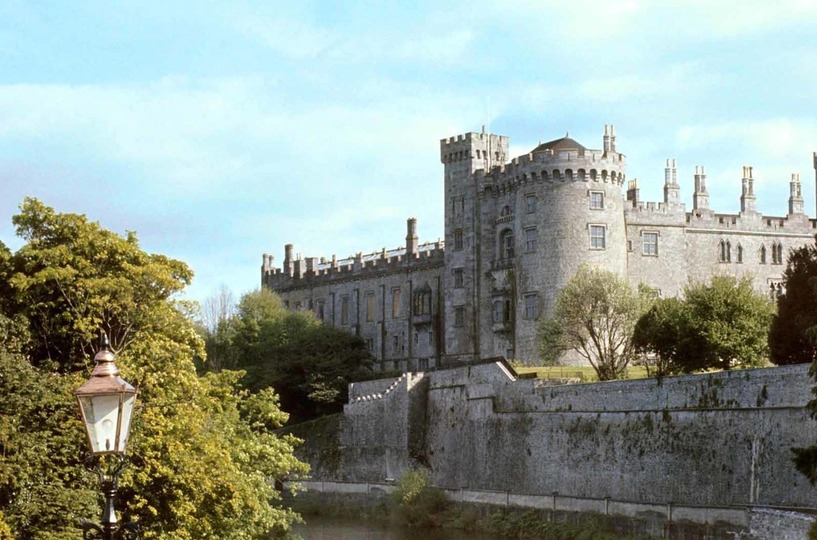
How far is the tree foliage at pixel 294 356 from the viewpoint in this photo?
2859 inches

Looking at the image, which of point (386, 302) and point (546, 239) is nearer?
point (546, 239)

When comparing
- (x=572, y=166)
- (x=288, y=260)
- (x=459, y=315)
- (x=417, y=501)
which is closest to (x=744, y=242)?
(x=572, y=166)

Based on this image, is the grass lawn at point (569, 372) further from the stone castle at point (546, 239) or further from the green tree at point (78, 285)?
the green tree at point (78, 285)

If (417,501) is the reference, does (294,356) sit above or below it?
above

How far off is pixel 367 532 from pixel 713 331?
540 inches

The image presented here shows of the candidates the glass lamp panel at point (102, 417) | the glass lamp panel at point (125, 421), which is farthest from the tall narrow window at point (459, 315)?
the glass lamp panel at point (102, 417)

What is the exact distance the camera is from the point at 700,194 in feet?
227

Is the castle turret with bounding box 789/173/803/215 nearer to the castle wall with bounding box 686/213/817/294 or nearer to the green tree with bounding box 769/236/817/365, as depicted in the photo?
the castle wall with bounding box 686/213/817/294

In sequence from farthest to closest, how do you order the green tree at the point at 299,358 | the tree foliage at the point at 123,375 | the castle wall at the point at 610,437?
the green tree at the point at 299,358 → the castle wall at the point at 610,437 → the tree foliage at the point at 123,375

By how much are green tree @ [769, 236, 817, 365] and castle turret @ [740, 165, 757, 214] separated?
26611 mm

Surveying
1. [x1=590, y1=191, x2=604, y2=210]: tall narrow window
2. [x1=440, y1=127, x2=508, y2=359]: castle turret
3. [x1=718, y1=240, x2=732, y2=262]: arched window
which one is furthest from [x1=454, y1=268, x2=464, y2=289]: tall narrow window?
[x1=718, y1=240, x2=732, y2=262]: arched window

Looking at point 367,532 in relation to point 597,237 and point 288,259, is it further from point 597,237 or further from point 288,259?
point 288,259

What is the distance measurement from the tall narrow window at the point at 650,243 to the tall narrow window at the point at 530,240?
505 cm

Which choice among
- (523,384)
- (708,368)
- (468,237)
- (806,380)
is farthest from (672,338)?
(468,237)
